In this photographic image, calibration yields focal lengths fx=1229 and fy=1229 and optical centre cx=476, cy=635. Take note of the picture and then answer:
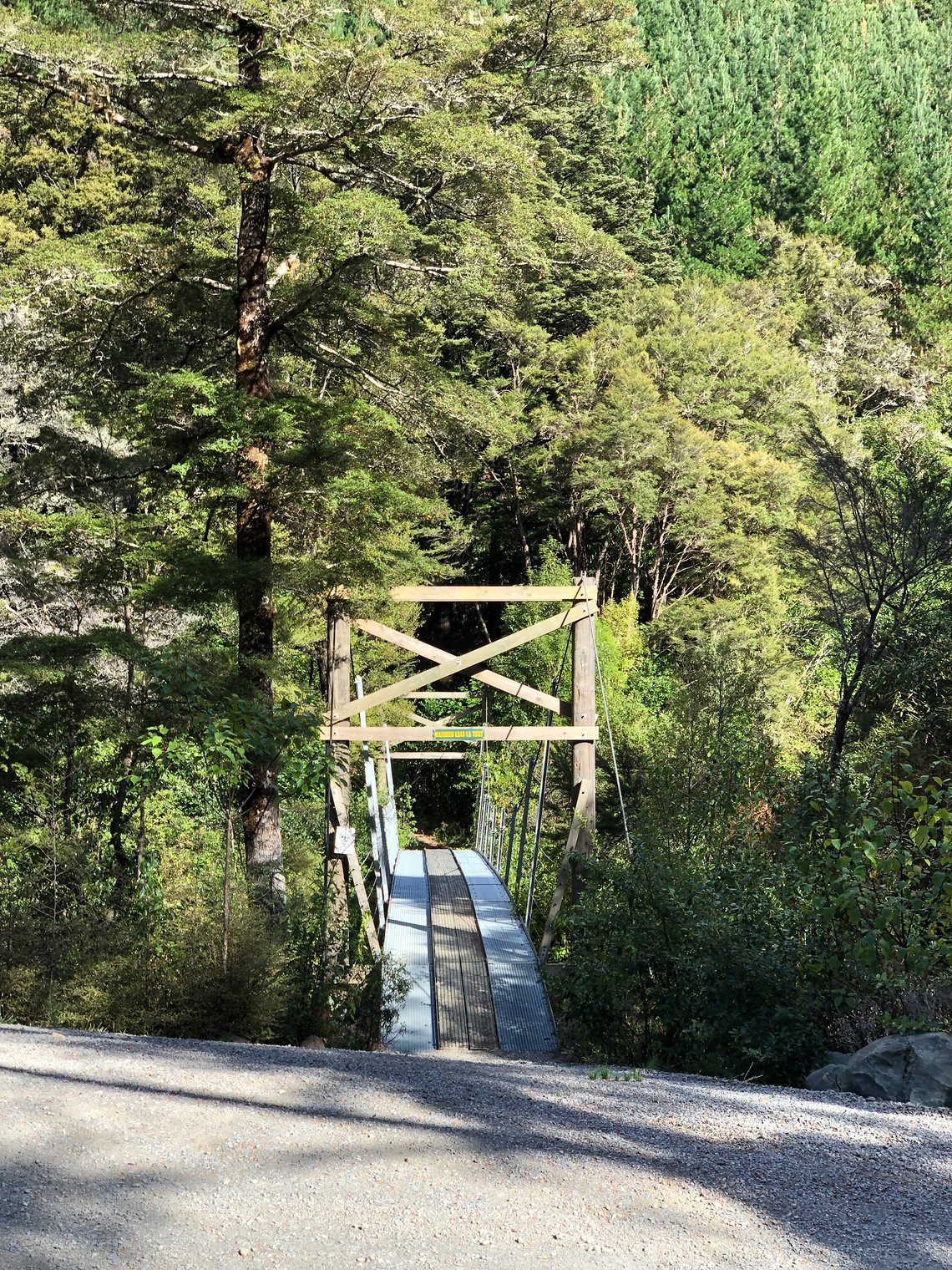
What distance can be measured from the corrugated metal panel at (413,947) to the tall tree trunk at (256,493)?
1.06m

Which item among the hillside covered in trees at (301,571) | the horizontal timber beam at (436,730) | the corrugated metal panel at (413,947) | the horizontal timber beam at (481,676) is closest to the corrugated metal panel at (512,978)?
the hillside covered in trees at (301,571)

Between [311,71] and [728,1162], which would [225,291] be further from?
[728,1162]

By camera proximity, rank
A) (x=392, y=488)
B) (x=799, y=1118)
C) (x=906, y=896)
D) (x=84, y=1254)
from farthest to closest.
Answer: (x=392, y=488), (x=906, y=896), (x=799, y=1118), (x=84, y=1254)

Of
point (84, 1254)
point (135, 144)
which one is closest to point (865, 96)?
point (135, 144)

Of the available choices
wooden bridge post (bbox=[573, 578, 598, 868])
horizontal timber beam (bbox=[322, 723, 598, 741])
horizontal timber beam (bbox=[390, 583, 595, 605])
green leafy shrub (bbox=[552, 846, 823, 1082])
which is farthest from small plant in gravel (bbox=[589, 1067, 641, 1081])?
wooden bridge post (bbox=[573, 578, 598, 868])

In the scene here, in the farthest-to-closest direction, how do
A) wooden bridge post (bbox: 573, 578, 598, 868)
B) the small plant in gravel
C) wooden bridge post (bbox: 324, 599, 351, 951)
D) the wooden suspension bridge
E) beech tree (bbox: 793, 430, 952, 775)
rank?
1. beech tree (bbox: 793, 430, 952, 775)
2. wooden bridge post (bbox: 573, 578, 598, 868)
3. the wooden suspension bridge
4. wooden bridge post (bbox: 324, 599, 351, 951)
5. the small plant in gravel

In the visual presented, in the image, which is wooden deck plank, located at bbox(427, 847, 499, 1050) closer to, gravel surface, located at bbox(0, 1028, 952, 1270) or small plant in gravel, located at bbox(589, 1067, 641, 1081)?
small plant in gravel, located at bbox(589, 1067, 641, 1081)

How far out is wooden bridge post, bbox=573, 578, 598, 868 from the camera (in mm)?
8547

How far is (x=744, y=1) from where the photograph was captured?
167 ft

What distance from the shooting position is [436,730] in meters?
8.91

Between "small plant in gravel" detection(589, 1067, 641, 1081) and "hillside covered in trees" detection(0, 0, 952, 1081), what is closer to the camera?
"small plant in gravel" detection(589, 1067, 641, 1081)

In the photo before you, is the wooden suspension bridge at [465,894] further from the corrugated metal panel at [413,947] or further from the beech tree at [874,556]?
the beech tree at [874,556]

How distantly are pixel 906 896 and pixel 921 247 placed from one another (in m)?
40.0

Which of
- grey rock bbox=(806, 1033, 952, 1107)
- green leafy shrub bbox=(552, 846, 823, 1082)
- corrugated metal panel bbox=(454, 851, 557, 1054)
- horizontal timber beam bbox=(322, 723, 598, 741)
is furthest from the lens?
horizontal timber beam bbox=(322, 723, 598, 741)
